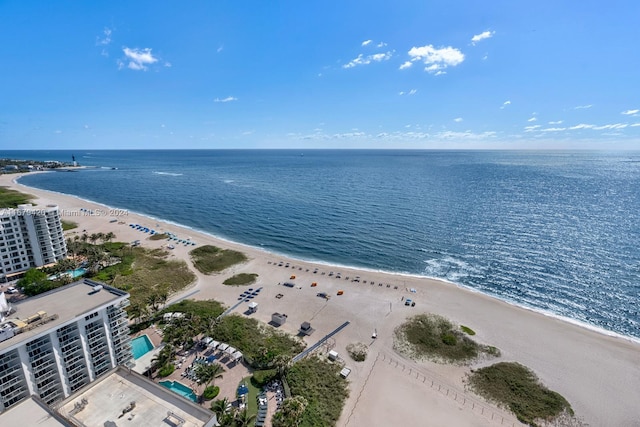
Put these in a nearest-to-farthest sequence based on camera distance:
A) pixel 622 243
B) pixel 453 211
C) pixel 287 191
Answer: pixel 622 243
pixel 453 211
pixel 287 191

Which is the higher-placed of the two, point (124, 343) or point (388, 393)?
point (124, 343)

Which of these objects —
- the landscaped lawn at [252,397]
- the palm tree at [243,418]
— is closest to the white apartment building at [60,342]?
the palm tree at [243,418]

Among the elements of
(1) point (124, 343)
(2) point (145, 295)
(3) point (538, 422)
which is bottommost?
(3) point (538, 422)

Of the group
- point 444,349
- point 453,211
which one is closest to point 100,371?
point 444,349

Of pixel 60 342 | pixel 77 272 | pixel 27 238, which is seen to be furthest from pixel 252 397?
pixel 27 238

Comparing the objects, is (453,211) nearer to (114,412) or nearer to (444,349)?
(444,349)

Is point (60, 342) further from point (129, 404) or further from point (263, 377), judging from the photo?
point (263, 377)

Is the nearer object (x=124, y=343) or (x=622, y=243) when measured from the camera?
(x=124, y=343)

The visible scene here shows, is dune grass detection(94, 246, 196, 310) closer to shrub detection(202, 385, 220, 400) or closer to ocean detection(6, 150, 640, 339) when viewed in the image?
ocean detection(6, 150, 640, 339)
